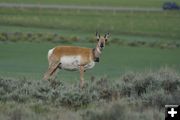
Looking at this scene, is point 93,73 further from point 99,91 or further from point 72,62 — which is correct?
point 99,91

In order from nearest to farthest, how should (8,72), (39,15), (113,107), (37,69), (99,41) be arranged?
(113,107) → (99,41) → (8,72) → (37,69) → (39,15)

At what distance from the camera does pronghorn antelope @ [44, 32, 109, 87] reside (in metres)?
20.4

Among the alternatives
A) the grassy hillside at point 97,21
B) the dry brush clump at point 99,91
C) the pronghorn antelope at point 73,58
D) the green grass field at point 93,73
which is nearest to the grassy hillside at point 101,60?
the green grass field at point 93,73

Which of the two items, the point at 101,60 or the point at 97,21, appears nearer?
the point at 101,60

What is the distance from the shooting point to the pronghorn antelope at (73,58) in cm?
2044

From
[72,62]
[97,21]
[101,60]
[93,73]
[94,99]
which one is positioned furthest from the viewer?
[97,21]

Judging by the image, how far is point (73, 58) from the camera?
20453 millimetres

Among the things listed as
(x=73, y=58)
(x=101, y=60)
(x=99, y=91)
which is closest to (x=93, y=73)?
(x=101, y=60)

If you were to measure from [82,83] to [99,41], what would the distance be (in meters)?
2.05

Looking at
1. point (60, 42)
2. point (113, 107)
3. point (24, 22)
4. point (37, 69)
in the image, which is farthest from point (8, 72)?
point (24, 22)

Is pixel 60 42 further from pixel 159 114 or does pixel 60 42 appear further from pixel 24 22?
pixel 159 114

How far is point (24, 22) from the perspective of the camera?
57.8 meters

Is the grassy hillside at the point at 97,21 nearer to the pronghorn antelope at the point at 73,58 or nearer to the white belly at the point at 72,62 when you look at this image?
the pronghorn antelope at the point at 73,58

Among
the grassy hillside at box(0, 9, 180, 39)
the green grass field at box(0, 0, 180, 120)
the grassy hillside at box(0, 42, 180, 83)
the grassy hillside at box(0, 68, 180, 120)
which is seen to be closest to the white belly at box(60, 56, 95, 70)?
the green grass field at box(0, 0, 180, 120)
